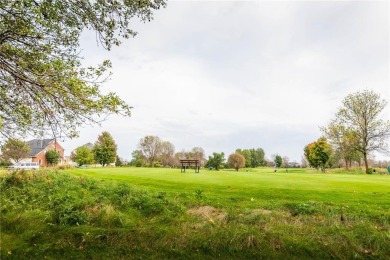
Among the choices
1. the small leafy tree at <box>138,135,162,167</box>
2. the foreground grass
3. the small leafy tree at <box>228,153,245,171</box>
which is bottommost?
the foreground grass

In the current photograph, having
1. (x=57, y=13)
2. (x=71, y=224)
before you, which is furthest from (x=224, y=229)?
(x=57, y=13)

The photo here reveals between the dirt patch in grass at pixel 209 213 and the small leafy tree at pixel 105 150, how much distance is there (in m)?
64.8

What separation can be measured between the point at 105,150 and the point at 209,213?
6563 centimetres

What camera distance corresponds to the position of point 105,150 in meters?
68.4

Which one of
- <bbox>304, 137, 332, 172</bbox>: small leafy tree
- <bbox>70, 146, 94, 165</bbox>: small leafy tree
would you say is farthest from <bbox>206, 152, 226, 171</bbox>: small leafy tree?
<bbox>70, 146, 94, 165</bbox>: small leafy tree

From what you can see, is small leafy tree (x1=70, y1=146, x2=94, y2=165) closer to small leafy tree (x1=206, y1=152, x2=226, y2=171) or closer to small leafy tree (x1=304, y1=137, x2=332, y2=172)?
small leafy tree (x1=206, y1=152, x2=226, y2=171)

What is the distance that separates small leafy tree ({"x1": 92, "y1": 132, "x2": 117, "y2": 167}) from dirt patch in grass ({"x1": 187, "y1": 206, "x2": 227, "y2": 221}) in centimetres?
6476

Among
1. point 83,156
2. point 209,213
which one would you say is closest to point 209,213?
point 209,213

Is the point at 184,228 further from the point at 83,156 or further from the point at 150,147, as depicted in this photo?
the point at 150,147

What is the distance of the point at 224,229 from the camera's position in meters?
5.64

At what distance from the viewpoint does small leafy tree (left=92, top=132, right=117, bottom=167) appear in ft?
223

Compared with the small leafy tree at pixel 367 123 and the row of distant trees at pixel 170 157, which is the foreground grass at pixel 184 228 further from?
the row of distant trees at pixel 170 157

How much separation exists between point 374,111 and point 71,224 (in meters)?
43.5

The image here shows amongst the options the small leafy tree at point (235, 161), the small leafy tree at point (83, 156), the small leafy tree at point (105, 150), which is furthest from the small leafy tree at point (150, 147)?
the small leafy tree at point (235, 161)
